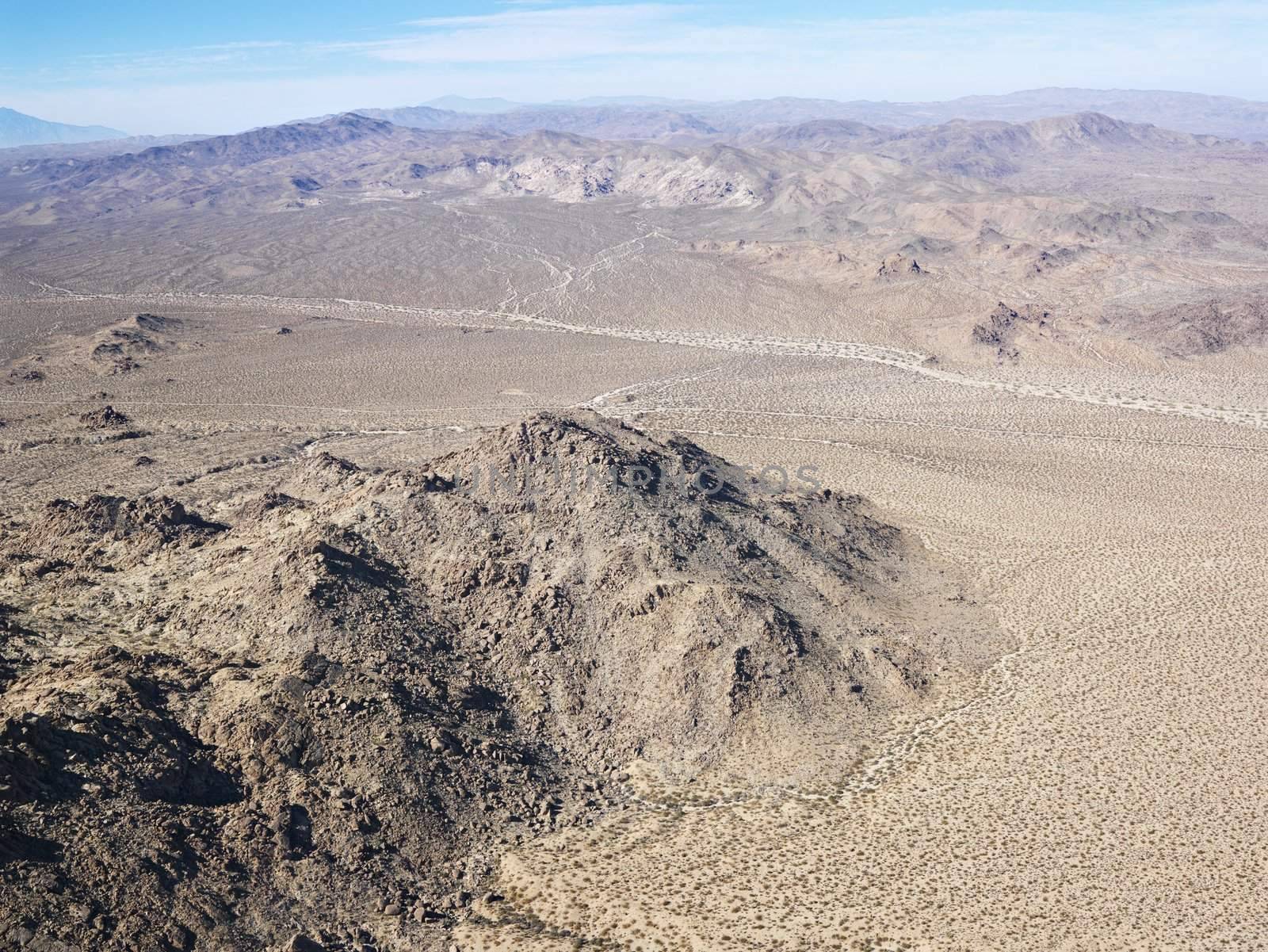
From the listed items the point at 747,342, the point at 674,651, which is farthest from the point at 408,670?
the point at 747,342

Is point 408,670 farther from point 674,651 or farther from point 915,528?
point 915,528

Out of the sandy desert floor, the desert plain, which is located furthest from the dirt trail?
the desert plain

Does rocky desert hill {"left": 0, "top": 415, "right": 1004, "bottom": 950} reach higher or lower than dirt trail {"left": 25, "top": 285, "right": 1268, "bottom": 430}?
lower

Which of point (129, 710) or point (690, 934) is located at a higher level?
point (129, 710)

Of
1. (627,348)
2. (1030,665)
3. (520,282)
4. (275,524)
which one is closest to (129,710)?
(275,524)

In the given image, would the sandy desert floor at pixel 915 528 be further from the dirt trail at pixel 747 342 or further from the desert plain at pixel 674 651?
the dirt trail at pixel 747 342

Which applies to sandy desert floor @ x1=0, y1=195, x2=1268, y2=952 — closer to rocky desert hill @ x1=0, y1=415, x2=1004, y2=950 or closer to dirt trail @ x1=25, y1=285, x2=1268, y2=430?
dirt trail @ x1=25, y1=285, x2=1268, y2=430

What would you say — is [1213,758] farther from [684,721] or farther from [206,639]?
[206,639]
